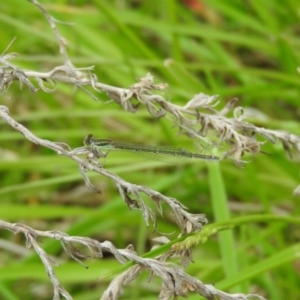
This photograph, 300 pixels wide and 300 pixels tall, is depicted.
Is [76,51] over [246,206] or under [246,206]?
over

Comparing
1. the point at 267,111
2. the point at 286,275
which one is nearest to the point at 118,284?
the point at 286,275

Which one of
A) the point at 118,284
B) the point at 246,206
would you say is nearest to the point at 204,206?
the point at 246,206

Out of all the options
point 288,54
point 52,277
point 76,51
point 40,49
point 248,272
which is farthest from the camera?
point 40,49

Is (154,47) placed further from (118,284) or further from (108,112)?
(118,284)

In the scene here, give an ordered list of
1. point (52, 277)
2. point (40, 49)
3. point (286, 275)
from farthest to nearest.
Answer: point (40, 49), point (286, 275), point (52, 277)

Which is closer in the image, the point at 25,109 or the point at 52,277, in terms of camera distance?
the point at 52,277

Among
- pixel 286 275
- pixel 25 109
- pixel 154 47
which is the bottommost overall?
pixel 286 275
